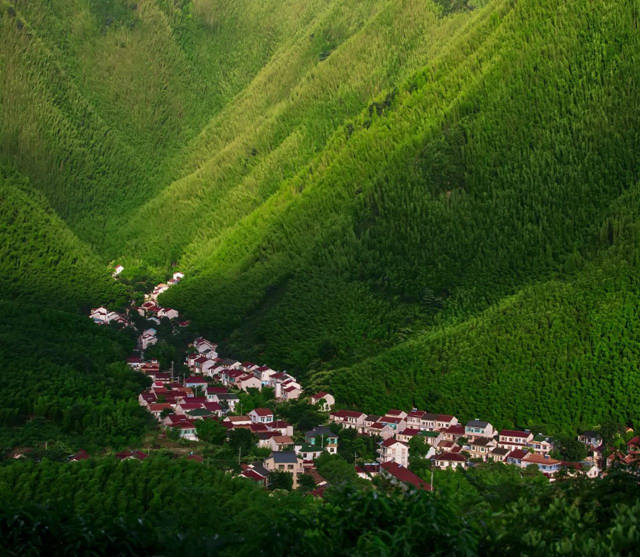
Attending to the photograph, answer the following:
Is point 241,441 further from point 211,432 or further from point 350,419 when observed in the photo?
point 350,419

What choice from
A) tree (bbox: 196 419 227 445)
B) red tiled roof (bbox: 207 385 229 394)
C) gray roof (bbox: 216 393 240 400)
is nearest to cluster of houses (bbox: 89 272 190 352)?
red tiled roof (bbox: 207 385 229 394)

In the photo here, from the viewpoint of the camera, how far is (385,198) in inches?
2896

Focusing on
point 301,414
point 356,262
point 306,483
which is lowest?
point 306,483

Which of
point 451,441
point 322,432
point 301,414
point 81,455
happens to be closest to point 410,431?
point 451,441

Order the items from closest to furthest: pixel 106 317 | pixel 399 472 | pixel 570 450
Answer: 1. pixel 399 472
2. pixel 570 450
3. pixel 106 317

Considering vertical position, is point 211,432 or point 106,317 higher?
point 106,317

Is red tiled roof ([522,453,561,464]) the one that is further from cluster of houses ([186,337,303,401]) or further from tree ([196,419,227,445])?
cluster of houses ([186,337,303,401])

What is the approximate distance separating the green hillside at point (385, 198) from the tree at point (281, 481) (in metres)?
13.8

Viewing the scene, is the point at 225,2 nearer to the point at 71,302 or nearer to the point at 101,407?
the point at 71,302

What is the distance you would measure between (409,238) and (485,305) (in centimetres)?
1030

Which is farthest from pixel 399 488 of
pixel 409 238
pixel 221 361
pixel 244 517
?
pixel 409 238

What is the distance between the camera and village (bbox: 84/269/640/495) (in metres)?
43.6

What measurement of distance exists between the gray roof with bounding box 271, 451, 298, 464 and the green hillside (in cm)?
1078

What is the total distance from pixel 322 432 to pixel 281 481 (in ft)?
29.6
